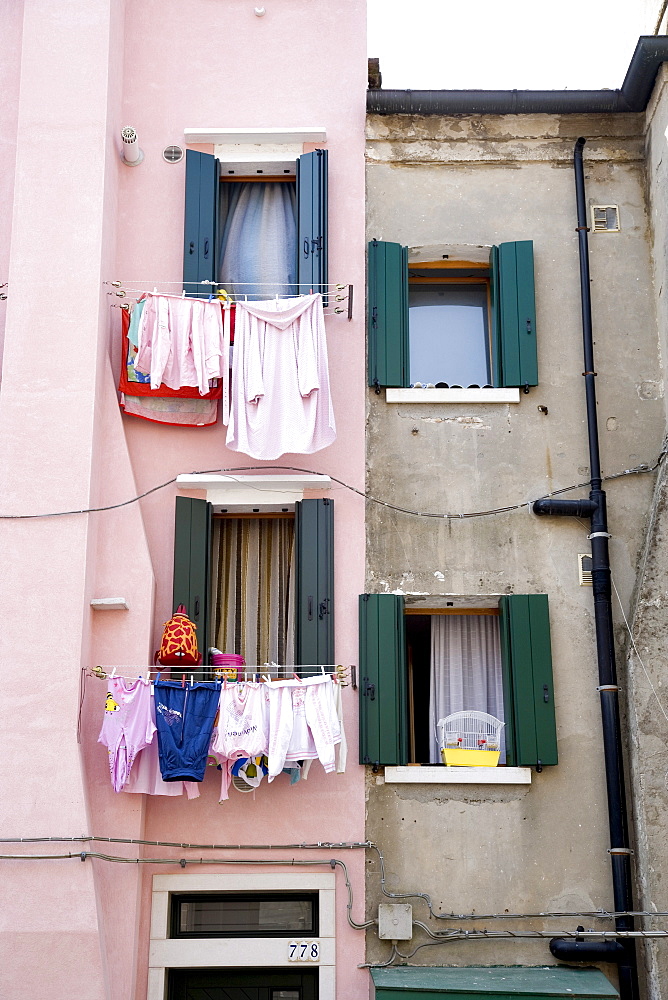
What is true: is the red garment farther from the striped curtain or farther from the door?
the door

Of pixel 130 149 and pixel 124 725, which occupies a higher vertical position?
pixel 130 149

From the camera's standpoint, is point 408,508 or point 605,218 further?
point 605,218

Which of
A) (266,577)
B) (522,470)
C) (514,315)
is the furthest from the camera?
(514,315)

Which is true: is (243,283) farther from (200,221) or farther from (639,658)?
(639,658)

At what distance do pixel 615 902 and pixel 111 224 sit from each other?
7513mm

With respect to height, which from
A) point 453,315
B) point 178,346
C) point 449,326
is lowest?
point 178,346

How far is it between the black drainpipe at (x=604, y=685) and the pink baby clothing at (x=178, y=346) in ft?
10.4

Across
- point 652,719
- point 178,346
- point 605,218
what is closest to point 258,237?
point 178,346

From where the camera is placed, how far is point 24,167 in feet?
36.7

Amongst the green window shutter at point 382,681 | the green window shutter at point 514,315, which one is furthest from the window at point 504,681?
the green window shutter at point 514,315

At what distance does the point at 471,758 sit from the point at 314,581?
6.67ft

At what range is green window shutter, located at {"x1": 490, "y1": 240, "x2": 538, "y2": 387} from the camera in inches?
448

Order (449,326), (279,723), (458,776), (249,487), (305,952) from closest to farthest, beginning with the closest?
(279,723), (305,952), (458,776), (249,487), (449,326)

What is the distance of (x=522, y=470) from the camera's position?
1120cm
